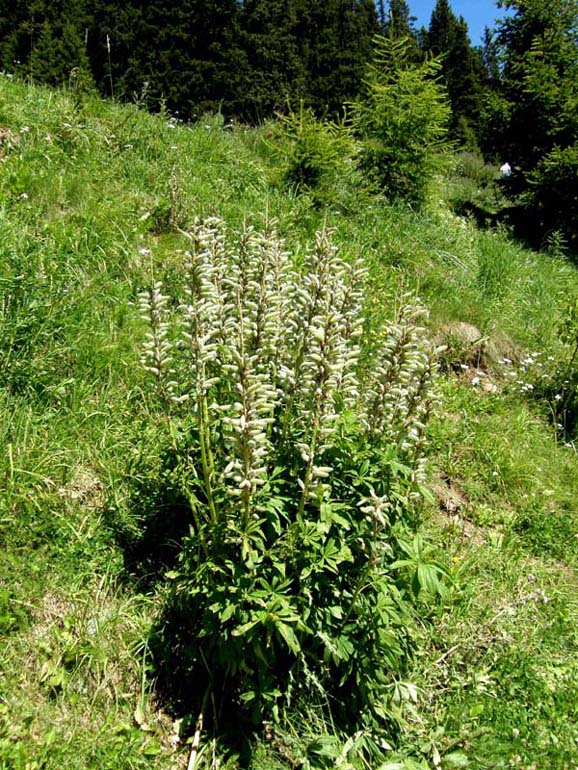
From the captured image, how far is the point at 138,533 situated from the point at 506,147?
10892mm

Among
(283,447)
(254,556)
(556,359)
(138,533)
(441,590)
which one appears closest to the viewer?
(254,556)

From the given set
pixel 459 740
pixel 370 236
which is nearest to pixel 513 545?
pixel 459 740

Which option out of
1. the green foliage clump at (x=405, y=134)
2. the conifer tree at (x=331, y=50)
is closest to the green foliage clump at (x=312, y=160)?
the green foliage clump at (x=405, y=134)

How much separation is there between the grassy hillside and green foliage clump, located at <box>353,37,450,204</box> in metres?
1.58

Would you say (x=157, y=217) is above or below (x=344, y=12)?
below

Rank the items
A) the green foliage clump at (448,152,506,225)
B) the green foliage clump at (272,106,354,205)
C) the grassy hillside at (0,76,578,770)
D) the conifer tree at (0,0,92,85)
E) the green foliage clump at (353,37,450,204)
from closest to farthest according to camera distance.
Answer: the grassy hillside at (0,76,578,770)
the green foliage clump at (272,106,354,205)
the green foliage clump at (353,37,450,204)
the green foliage clump at (448,152,506,225)
the conifer tree at (0,0,92,85)

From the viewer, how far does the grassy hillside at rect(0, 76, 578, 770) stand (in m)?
2.50

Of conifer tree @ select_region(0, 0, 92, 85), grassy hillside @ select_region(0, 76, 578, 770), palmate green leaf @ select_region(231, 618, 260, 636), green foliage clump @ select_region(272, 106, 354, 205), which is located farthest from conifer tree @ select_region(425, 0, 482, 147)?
palmate green leaf @ select_region(231, 618, 260, 636)

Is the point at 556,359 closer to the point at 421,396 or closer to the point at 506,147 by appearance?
the point at 421,396

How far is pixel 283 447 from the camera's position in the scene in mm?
2551

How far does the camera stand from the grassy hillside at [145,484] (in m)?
2.50

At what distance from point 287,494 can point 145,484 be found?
3.26 ft

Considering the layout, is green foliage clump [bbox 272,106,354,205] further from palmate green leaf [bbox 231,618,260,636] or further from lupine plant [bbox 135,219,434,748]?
palmate green leaf [bbox 231,618,260,636]

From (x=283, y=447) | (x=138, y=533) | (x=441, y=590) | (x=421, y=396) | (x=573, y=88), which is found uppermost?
(x=573, y=88)
